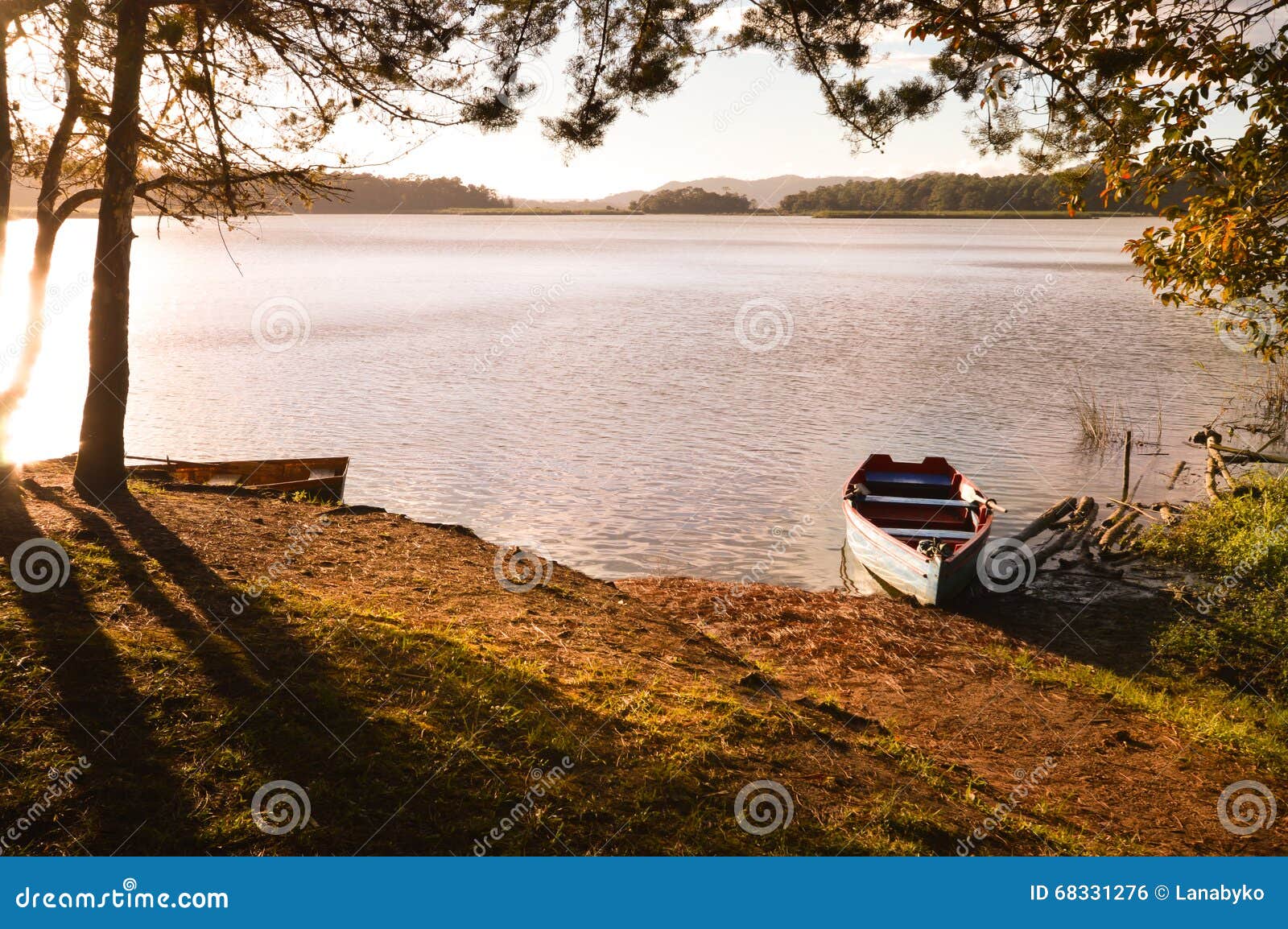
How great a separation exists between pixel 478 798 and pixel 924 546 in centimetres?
943

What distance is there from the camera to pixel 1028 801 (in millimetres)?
7004

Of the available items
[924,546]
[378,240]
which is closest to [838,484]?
[924,546]

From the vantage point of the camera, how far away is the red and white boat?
13039 millimetres

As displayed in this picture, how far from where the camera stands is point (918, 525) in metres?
15.6

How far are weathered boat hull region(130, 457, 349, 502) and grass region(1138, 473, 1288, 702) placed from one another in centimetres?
1200

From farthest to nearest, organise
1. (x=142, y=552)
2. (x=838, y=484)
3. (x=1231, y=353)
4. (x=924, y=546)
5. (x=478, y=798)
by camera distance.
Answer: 1. (x=1231, y=353)
2. (x=838, y=484)
3. (x=924, y=546)
4. (x=142, y=552)
5. (x=478, y=798)

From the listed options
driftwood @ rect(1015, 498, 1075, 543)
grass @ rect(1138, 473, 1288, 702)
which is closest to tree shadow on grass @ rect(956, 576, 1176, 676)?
grass @ rect(1138, 473, 1288, 702)

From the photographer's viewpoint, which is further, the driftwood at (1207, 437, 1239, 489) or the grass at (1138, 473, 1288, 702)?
the driftwood at (1207, 437, 1239, 489)

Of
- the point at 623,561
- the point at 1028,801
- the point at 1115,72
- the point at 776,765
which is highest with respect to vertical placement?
the point at 1115,72

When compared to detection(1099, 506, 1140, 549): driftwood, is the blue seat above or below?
above

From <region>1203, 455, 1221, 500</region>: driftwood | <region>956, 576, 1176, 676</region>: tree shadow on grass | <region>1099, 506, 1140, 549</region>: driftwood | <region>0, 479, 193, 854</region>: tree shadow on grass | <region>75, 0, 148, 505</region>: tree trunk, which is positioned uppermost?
<region>75, 0, 148, 505</region>: tree trunk

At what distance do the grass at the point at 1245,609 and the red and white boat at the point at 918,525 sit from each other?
2693 millimetres

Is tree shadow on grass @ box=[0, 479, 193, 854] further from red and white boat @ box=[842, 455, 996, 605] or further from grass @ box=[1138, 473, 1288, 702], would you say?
grass @ box=[1138, 473, 1288, 702]

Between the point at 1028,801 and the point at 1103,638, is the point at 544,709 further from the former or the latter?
the point at 1103,638
